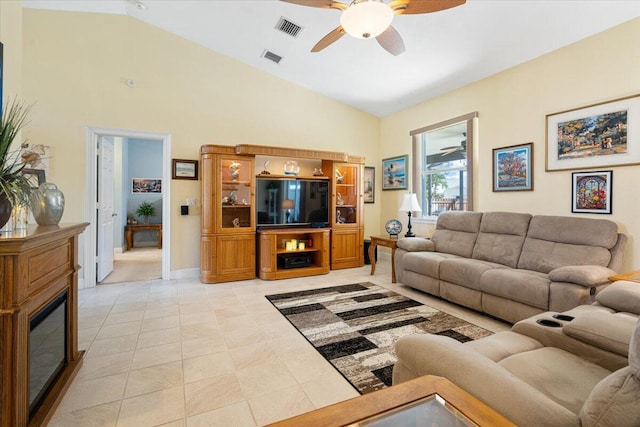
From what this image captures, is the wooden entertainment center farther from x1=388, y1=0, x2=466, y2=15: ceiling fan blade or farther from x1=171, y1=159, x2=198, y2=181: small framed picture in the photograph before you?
x1=388, y1=0, x2=466, y2=15: ceiling fan blade

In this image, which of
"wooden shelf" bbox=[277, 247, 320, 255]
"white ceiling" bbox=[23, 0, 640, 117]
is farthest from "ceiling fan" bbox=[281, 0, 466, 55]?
"wooden shelf" bbox=[277, 247, 320, 255]

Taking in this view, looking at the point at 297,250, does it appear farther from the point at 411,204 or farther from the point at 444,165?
the point at 444,165

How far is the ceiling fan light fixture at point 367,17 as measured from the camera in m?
2.08

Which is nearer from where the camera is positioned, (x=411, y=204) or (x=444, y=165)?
(x=411, y=204)

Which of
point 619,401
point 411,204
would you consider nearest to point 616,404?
point 619,401

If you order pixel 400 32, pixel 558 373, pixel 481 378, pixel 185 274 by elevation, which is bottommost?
pixel 185 274

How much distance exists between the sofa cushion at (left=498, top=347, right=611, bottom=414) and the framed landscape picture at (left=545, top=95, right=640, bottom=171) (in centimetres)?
254

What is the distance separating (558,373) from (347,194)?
14.3 feet

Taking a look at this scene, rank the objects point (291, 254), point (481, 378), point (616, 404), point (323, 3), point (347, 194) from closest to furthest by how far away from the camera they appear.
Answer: point (616, 404) < point (481, 378) < point (323, 3) < point (291, 254) < point (347, 194)

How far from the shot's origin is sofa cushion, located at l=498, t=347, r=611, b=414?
1178 mm

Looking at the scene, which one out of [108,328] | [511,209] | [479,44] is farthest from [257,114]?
[511,209]

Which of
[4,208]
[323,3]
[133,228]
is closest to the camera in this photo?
[4,208]

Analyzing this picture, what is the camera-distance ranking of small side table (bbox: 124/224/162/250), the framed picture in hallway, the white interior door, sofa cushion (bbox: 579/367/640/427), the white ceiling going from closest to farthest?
1. sofa cushion (bbox: 579/367/640/427)
2. the white ceiling
3. the white interior door
4. small side table (bbox: 124/224/162/250)
5. the framed picture in hallway

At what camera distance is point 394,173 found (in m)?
5.86
